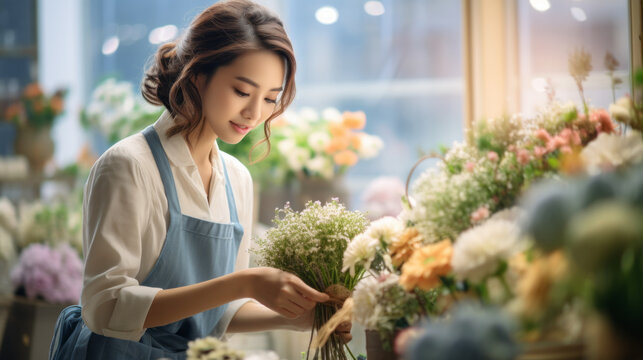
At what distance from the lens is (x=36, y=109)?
300 centimetres

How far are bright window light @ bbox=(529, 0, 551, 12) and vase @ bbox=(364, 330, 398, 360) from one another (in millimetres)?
1756

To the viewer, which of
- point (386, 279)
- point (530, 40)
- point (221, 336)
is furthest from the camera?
point (530, 40)

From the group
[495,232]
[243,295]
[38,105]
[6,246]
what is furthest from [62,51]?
[495,232]

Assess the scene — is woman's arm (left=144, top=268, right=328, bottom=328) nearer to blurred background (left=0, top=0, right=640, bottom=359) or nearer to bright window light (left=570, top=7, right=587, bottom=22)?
blurred background (left=0, top=0, right=640, bottom=359)

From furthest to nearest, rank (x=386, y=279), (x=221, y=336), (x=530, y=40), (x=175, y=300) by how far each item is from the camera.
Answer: (x=530, y=40) → (x=221, y=336) → (x=175, y=300) → (x=386, y=279)

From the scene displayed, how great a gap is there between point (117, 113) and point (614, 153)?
2617 millimetres

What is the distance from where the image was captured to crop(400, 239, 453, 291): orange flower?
2.57ft

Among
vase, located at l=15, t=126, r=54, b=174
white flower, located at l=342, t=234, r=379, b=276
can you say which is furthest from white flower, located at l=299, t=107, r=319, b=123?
white flower, located at l=342, t=234, r=379, b=276

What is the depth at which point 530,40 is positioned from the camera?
8.10 ft

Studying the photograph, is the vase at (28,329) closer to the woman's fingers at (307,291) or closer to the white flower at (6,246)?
the white flower at (6,246)

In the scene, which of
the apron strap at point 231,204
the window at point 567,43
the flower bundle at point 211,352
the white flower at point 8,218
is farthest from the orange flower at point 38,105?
the flower bundle at point 211,352

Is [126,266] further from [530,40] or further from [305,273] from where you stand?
[530,40]

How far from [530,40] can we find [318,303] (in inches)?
70.0

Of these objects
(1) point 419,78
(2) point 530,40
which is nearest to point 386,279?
(2) point 530,40
